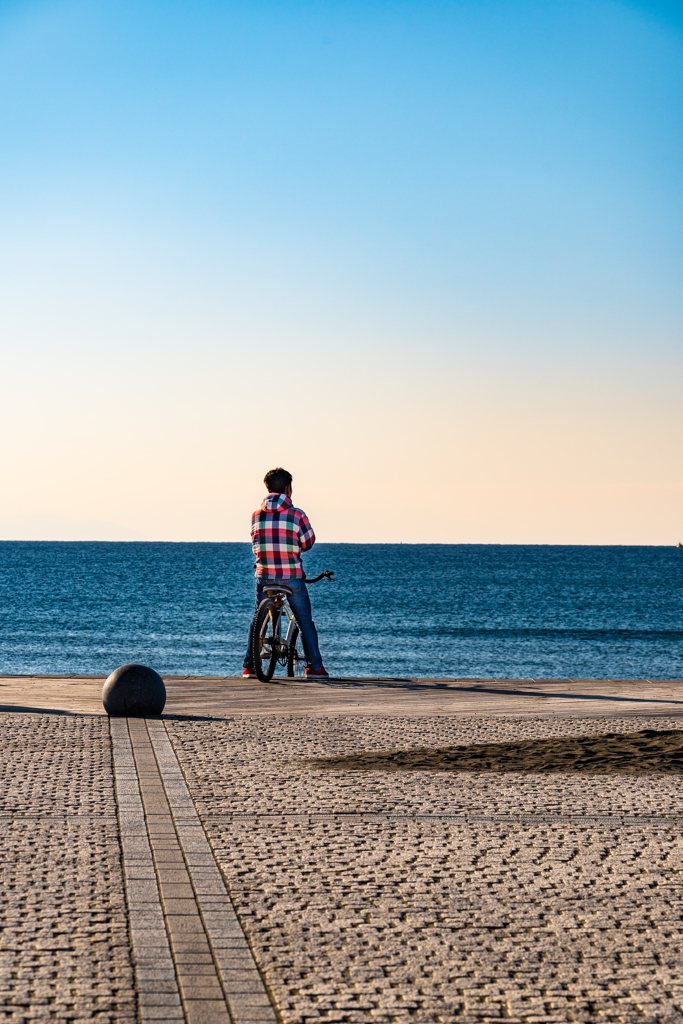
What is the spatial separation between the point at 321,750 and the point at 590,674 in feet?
76.3

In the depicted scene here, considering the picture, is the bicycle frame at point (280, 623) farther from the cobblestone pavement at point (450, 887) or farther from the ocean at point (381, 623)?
the ocean at point (381, 623)

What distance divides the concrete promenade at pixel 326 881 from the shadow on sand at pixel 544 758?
0.06 meters

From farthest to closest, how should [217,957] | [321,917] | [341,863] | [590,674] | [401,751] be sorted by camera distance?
[590,674]
[401,751]
[341,863]
[321,917]
[217,957]

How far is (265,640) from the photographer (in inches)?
459

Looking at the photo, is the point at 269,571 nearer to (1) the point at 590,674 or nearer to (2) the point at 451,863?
(2) the point at 451,863

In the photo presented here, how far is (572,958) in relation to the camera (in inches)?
149

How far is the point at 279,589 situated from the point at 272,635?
59 cm

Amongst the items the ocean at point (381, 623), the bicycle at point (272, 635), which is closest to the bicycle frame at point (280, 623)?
the bicycle at point (272, 635)

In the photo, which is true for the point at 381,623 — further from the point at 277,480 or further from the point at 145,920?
the point at 145,920

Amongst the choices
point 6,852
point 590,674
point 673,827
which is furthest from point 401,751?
point 590,674

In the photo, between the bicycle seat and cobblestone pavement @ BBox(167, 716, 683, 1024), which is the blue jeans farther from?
cobblestone pavement @ BBox(167, 716, 683, 1024)

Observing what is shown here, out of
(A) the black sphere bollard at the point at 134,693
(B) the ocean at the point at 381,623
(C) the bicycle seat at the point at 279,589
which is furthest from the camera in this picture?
(B) the ocean at the point at 381,623

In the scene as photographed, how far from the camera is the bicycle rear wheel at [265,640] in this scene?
11.4 metres

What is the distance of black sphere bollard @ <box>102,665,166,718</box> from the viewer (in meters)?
9.36
